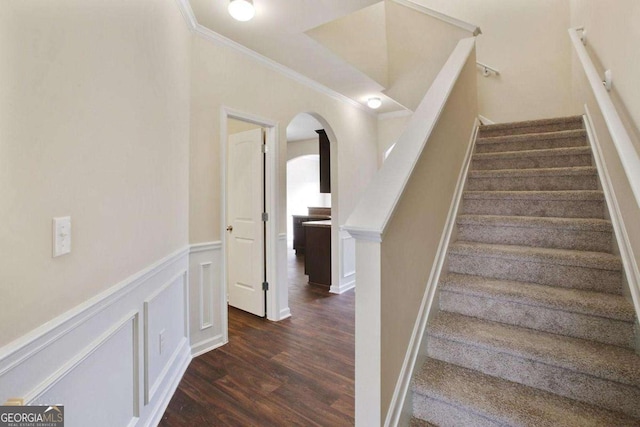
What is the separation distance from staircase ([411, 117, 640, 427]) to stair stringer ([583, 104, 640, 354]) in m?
0.04

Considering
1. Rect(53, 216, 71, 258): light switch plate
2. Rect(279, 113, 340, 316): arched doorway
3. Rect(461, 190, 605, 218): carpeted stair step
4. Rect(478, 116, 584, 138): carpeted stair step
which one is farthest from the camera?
Rect(279, 113, 340, 316): arched doorway

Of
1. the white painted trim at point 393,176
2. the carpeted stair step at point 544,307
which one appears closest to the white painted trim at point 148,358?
the white painted trim at point 393,176

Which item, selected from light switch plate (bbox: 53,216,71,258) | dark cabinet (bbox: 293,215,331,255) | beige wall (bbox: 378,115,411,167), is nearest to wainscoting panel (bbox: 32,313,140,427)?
light switch plate (bbox: 53,216,71,258)

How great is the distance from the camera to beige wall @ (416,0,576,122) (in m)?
3.46

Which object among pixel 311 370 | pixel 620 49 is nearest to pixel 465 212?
pixel 620 49

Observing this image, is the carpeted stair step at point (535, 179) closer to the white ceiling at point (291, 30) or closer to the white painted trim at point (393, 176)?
the white painted trim at point (393, 176)

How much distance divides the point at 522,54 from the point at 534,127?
1.58 metres

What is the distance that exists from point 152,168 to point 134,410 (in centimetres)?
120

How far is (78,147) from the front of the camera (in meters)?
1.03

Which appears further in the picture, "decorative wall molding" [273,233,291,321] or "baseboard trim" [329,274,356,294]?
"baseboard trim" [329,274,356,294]

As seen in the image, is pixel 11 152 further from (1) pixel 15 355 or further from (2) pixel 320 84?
(2) pixel 320 84

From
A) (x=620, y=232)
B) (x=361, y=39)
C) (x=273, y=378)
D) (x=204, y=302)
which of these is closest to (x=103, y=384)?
(x=273, y=378)

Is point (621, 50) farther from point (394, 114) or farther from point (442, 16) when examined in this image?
point (394, 114)

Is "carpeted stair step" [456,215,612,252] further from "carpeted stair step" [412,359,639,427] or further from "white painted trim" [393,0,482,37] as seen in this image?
"white painted trim" [393,0,482,37]
